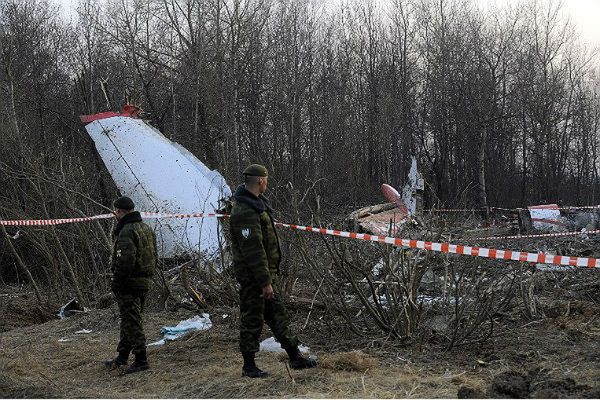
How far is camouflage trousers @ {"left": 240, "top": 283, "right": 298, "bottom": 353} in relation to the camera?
5.20 m

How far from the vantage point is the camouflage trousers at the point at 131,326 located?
606 centimetres

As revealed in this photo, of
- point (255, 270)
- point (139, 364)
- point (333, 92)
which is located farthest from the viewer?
point (333, 92)

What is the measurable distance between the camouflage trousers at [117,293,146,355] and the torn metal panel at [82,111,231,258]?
14.9 ft

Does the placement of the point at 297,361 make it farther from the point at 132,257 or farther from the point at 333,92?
the point at 333,92

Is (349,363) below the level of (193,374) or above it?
above

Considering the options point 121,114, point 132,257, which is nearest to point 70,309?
point 132,257

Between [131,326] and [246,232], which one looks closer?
[246,232]

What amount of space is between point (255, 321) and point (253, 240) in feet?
2.13

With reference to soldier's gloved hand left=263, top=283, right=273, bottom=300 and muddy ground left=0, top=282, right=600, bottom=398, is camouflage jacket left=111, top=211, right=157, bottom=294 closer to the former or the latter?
muddy ground left=0, top=282, right=600, bottom=398

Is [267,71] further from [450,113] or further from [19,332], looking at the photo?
[19,332]

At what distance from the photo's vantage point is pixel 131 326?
608 cm

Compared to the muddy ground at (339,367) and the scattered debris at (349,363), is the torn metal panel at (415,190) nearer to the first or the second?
the muddy ground at (339,367)

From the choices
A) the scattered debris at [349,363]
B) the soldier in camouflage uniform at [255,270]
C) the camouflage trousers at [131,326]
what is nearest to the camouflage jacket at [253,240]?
the soldier in camouflage uniform at [255,270]

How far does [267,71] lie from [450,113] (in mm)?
9915
